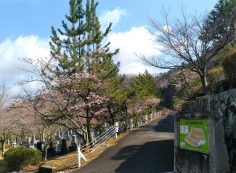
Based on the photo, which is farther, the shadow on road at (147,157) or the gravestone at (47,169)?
the gravestone at (47,169)

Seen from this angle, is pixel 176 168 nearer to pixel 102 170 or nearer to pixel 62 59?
pixel 102 170

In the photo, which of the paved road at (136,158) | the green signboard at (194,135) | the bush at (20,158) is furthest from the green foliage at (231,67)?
the bush at (20,158)

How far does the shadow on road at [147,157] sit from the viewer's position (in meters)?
15.9

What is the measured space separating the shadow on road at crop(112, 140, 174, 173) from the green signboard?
381 cm

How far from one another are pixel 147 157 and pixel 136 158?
1.76 ft

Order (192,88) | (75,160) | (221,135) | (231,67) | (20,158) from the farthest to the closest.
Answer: (192,88), (20,158), (75,160), (231,67), (221,135)

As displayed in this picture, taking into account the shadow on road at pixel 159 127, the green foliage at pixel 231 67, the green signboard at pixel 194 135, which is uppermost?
the green foliage at pixel 231 67

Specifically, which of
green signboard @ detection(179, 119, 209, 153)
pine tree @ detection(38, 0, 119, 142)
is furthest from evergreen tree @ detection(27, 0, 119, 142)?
green signboard @ detection(179, 119, 209, 153)

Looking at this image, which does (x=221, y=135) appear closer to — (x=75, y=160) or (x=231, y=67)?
(x=231, y=67)

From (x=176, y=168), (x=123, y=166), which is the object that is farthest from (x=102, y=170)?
(x=176, y=168)

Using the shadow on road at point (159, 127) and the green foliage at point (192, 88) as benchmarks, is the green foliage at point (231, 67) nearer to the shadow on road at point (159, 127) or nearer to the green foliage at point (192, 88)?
the green foliage at point (192, 88)

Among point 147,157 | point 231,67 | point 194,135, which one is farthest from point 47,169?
point 231,67

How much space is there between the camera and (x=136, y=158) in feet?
59.8

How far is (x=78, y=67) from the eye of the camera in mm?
24469
